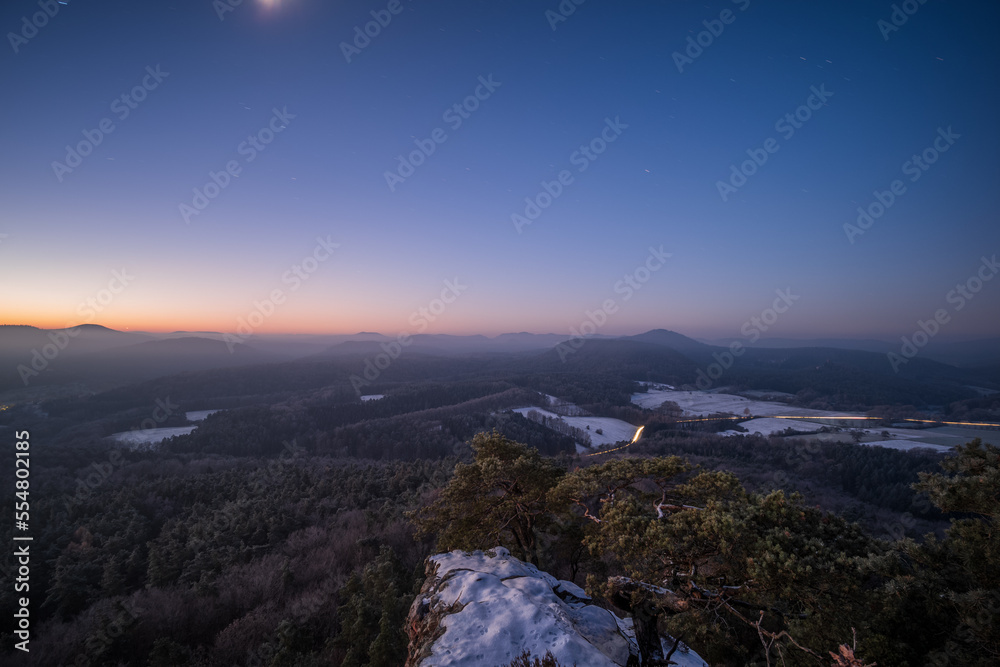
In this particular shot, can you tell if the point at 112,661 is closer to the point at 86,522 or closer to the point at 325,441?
the point at 86,522

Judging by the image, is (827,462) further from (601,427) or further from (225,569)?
(225,569)

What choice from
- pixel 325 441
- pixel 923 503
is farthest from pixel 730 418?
pixel 325 441

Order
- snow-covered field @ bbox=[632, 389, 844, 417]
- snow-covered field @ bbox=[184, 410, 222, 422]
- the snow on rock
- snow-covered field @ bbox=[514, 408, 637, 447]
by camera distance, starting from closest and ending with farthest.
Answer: the snow on rock < snow-covered field @ bbox=[514, 408, 637, 447] < snow-covered field @ bbox=[184, 410, 222, 422] < snow-covered field @ bbox=[632, 389, 844, 417]

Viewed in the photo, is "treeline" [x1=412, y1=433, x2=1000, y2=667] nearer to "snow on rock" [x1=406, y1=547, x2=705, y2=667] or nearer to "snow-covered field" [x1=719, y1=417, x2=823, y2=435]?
"snow on rock" [x1=406, y1=547, x2=705, y2=667]

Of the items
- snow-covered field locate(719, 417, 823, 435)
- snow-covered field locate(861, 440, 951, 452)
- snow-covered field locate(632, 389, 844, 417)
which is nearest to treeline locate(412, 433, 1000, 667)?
snow-covered field locate(861, 440, 951, 452)

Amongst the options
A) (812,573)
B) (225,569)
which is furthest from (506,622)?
(225,569)

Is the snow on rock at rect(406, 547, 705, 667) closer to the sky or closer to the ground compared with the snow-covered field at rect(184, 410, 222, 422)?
closer to the sky
